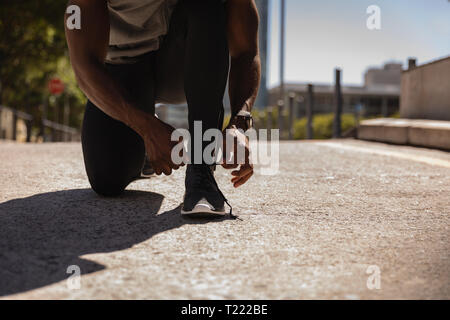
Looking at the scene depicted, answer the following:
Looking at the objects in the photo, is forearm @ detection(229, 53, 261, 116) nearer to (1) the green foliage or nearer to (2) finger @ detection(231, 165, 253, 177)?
(2) finger @ detection(231, 165, 253, 177)

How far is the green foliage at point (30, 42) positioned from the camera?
1403 cm

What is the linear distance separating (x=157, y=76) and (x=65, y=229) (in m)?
1.12

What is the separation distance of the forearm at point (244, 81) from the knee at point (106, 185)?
67 centimetres

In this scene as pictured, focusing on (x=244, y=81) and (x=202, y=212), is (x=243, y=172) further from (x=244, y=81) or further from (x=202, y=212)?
(x=244, y=81)

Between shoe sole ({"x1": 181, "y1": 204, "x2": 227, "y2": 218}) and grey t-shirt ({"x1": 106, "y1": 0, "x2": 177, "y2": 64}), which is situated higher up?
grey t-shirt ({"x1": 106, "y1": 0, "x2": 177, "y2": 64})

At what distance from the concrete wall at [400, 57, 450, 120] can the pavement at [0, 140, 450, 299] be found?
13.2 ft

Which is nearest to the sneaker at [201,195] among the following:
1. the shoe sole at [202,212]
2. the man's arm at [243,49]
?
the shoe sole at [202,212]

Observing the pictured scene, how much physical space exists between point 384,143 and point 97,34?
17.2ft

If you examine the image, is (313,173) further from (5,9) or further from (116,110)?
Answer: (5,9)

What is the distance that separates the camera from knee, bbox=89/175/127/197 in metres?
2.38

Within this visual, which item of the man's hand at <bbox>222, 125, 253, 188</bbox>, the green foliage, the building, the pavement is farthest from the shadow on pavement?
the building

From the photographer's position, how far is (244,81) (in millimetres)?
2297

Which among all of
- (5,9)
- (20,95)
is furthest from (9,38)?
(20,95)

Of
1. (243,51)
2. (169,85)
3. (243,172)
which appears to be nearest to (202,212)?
(243,172)
